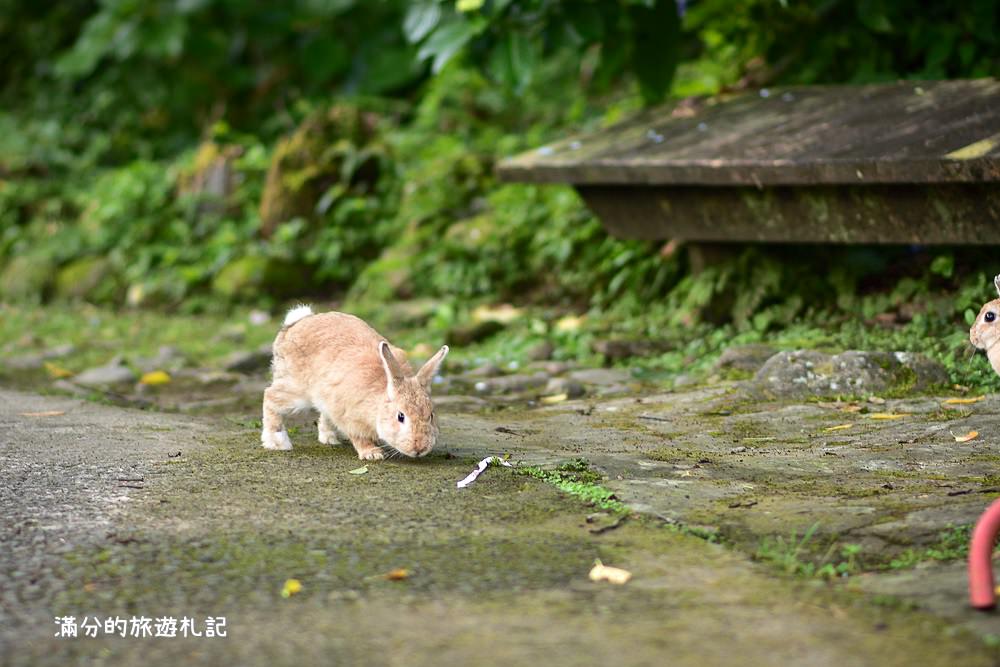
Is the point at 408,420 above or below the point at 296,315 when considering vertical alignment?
below

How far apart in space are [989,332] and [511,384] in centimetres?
251

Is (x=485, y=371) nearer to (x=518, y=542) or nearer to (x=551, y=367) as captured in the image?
(x=551, y=367)

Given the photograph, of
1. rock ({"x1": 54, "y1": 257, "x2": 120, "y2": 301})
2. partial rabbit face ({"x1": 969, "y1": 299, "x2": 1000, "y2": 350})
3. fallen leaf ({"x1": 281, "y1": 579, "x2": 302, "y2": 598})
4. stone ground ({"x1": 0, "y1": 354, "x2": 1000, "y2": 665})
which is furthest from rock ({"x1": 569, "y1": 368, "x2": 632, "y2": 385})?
rock ({"x1": 54, "y1": 257, "x2": 120, "y2": 301})

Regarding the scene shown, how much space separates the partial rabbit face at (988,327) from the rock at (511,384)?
2.31m

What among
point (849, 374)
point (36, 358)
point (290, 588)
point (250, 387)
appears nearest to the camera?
point (290, 588)

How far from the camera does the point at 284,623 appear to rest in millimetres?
2977

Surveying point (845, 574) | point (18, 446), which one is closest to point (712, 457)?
point (845, 574)

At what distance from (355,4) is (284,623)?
34.6 ft

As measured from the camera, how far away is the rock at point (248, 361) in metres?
7.76

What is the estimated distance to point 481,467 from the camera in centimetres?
439

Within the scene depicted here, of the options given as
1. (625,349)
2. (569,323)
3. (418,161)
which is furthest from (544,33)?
(418,161)

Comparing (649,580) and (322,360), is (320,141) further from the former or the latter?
(649,580)

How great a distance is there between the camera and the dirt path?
2822 millimetres

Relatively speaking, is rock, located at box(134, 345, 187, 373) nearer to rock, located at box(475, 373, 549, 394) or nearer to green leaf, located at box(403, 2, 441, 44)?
rock, located at box(475, 373, 549, 394)
